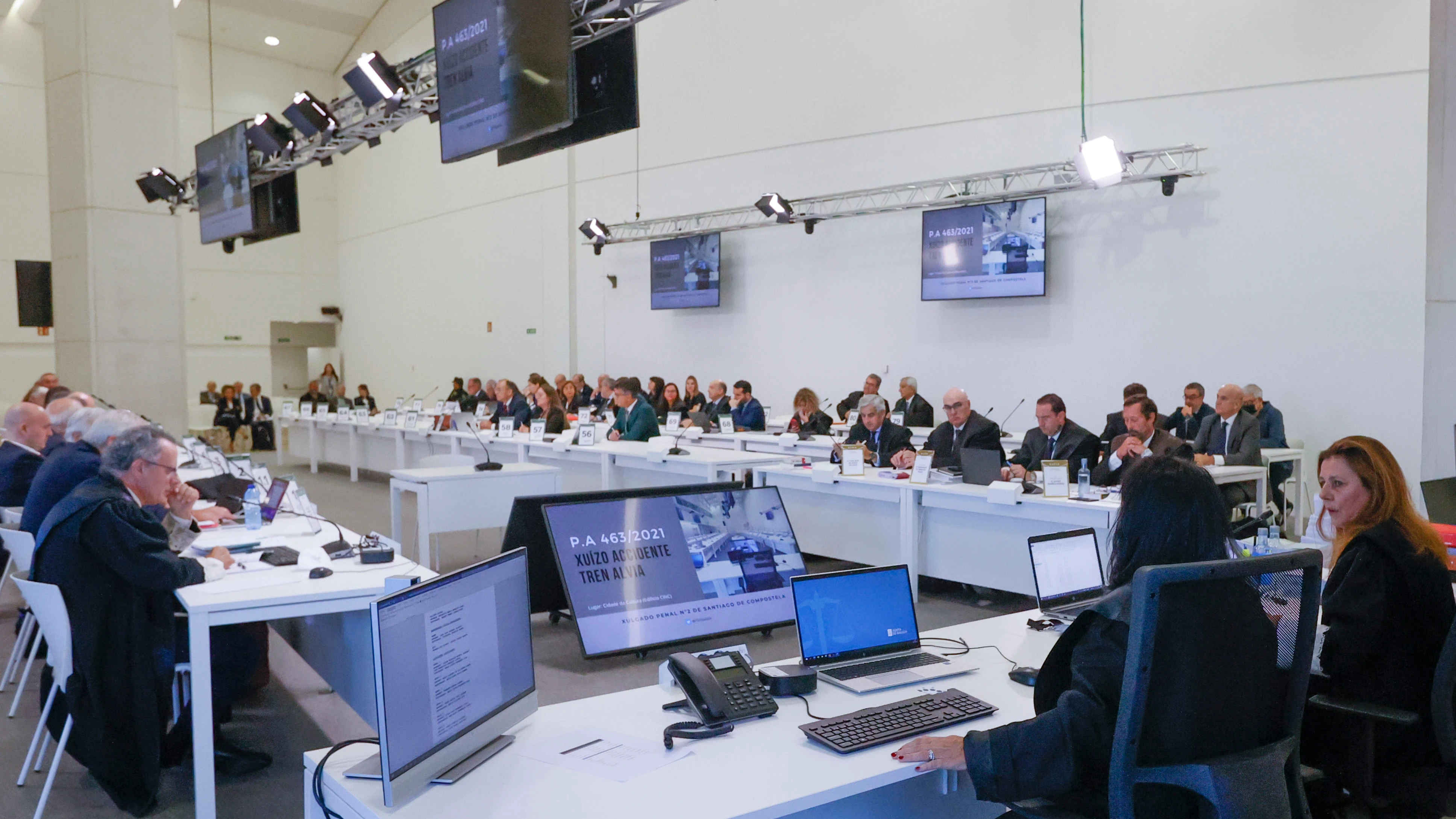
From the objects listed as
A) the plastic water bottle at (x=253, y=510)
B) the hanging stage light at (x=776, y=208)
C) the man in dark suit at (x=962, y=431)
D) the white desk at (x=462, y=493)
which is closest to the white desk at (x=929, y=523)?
the man in dark suit at (x=962, y=431)

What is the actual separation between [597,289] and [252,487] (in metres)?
9.36

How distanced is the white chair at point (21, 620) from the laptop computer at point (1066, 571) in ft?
9.94

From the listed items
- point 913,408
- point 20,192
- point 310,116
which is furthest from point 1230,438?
point 20,192

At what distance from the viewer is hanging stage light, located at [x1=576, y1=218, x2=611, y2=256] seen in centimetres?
1248

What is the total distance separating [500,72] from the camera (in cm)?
496

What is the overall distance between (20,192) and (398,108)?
1137cm

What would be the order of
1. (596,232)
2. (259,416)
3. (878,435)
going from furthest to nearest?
(259,416)
(596,232)
(878,435)

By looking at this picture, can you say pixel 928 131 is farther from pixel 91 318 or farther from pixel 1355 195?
pixel 91 318

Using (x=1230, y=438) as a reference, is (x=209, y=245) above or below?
above

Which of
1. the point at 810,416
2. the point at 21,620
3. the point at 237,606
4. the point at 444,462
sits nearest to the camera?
the point at 237,606

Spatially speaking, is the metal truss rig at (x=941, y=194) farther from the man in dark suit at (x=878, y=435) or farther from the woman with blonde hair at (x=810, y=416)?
the man in dark suit at (x=878, y=435)

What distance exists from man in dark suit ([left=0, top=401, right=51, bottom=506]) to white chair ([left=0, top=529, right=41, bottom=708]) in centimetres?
44

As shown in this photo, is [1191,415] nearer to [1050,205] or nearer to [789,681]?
[1050,205]

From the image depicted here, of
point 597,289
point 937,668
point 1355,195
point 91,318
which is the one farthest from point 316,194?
point 937,668
